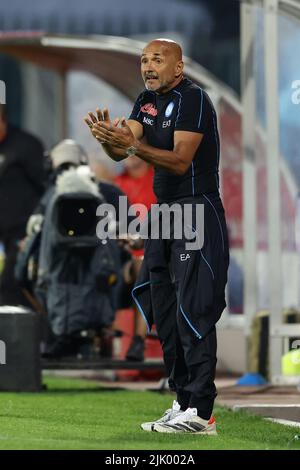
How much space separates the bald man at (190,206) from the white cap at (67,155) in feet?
17.0

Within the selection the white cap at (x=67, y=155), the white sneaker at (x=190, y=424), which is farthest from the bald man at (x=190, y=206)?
the white cap at (x=67, y=155)

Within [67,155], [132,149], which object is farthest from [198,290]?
[67,155]

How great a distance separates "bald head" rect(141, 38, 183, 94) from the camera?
941 centimetres

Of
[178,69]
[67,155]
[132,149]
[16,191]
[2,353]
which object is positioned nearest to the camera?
[132,149]

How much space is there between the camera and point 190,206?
9406mm

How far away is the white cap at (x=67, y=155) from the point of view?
14.7 metres

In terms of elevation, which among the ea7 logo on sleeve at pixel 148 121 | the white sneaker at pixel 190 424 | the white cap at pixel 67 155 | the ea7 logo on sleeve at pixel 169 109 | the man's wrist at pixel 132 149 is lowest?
the white sneaker at pixel 190 424

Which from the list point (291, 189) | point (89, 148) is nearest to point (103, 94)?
point (89, 148)

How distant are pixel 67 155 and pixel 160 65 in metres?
5.40

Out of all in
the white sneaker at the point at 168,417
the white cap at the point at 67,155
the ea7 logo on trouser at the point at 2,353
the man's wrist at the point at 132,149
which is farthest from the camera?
the white cap at the point at 67,155

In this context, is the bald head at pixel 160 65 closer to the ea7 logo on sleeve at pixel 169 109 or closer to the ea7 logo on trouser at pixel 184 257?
the ea7 logo on sleeve at pixel 169 109

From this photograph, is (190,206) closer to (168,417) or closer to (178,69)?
(178,69)

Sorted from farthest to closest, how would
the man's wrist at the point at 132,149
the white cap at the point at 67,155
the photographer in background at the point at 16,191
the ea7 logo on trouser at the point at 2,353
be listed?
1. the photographer in background at the point at 16,191
2. the white cap at the point at 67,155
3. the ea7 logo on trouser at the point at 2,353
4. the man's wrist at the point at 132,149

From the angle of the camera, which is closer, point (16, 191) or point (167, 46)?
point (167, 46)
